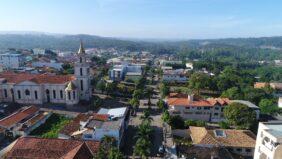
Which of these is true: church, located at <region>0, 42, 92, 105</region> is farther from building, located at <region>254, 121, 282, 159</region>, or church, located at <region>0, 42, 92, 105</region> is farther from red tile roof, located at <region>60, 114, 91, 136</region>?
building, located at <region>254, 121, 282, 159</region>

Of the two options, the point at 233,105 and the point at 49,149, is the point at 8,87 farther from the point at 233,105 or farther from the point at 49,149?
the point at 233,105

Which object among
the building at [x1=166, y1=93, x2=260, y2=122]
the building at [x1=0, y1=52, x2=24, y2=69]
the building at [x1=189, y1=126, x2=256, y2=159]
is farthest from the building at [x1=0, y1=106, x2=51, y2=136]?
the building at [x1=0, y1=52, x2=24, y2=69]

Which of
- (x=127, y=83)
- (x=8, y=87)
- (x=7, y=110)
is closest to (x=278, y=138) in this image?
(x=7, y=110)

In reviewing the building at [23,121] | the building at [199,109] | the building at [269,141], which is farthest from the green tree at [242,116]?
the building at [23,121]

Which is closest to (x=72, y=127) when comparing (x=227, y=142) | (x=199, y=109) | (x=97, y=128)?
(x=97, y=128)

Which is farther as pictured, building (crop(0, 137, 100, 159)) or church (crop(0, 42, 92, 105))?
church (crop(0, 42, 92, 105))

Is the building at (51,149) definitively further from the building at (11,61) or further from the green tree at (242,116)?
the building at (11,61)

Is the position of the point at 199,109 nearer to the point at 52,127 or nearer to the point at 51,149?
the point at 52,127
